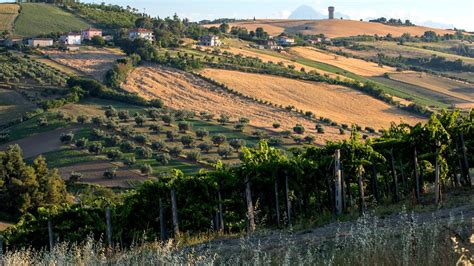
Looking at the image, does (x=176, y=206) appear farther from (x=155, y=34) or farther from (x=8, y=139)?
(x=155, y=34)

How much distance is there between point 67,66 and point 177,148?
43.5 meters

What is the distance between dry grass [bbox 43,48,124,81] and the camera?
83.8m

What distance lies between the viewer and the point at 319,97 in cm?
7938

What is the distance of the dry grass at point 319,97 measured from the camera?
70500 millimetres

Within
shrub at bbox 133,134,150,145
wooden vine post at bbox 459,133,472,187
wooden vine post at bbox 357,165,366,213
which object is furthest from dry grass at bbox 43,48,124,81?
wooden vine post at bbox 459,133,472,187

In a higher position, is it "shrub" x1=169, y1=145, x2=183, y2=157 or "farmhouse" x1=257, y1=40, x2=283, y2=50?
"farmhouse" x1=257, y1=40, x2=283, y2=50

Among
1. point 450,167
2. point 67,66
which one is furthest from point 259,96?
point 450,167

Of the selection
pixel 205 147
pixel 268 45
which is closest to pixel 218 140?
pixel 205 147

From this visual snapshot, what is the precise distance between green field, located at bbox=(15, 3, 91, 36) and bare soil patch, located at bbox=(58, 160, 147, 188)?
267 feet

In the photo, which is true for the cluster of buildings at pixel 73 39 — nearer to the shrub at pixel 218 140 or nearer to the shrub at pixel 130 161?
the shrub at pixel 218 140

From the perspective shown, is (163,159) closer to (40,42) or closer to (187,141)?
(187,141)

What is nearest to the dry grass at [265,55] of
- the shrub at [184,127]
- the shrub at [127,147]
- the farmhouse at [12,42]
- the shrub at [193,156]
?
the farmhouse at [12,42]

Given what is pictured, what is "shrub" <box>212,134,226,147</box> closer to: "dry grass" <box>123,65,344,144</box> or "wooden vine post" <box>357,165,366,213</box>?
"dry grass" <box>123,65,344,144</box>

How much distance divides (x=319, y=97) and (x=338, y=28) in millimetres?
105908
